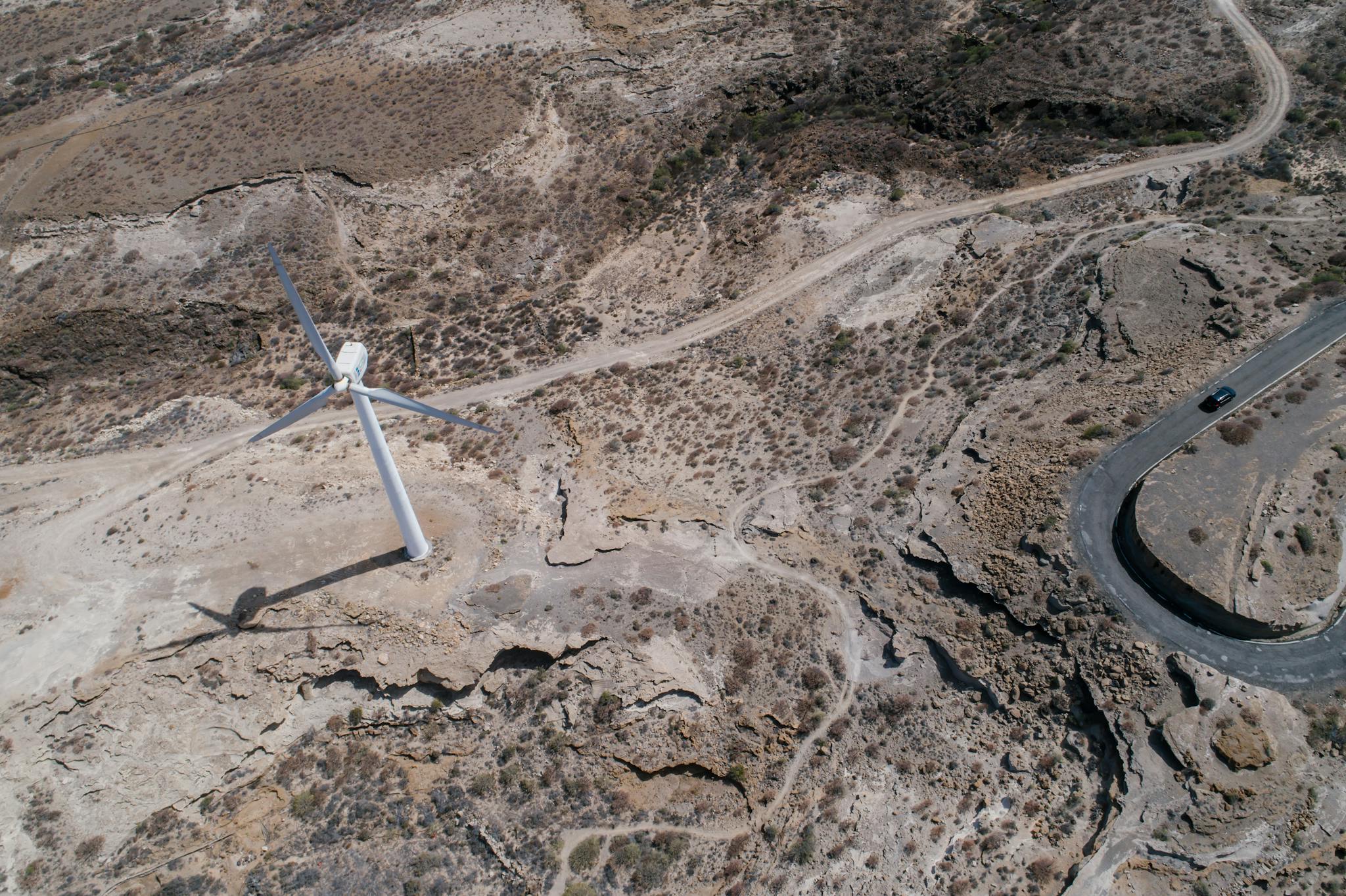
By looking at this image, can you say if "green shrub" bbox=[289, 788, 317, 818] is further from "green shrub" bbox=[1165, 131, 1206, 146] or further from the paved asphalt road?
"green shrub" bbox=[1165, 131, 1206, 146]

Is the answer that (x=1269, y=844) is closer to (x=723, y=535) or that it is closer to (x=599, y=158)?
(x=723, y=535)

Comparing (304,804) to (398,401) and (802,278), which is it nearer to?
(398,401)

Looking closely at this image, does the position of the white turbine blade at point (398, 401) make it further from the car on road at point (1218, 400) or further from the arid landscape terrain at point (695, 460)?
the car on road at point (1218, 400)

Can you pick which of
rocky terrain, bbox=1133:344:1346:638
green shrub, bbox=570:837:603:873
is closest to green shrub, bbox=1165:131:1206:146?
rocky terrain, bbox=1133:344:1346:638

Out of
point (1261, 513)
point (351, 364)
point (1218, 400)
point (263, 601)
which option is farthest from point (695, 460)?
point (1261, 513)

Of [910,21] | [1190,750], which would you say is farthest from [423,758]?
[910,21]
